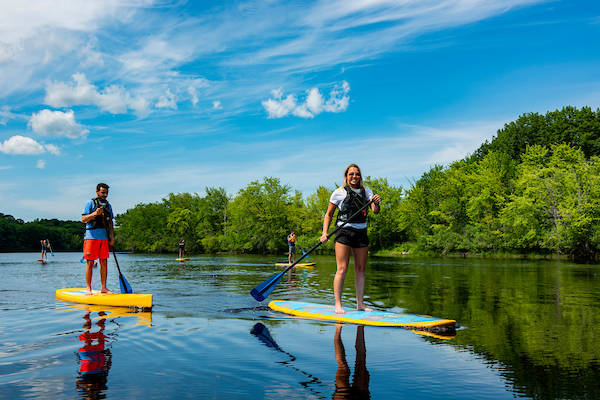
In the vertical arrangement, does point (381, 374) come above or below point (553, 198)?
below

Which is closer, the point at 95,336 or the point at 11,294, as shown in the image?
the point at 95,336

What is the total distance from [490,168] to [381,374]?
54.4m

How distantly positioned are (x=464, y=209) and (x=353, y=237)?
52.4 metres

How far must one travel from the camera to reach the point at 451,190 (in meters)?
56.1

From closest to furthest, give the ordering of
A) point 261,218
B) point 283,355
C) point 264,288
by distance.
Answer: point 283,355 < point 264,288 < point 261,218

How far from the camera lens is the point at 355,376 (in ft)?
12.8

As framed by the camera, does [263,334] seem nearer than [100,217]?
Yes

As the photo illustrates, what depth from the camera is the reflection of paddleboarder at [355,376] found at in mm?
3422

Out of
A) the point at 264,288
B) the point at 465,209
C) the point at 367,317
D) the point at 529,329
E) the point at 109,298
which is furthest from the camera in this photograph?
the point at 465,209

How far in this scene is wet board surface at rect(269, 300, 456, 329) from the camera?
6004 mm

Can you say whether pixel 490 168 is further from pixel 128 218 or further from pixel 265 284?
pixel 128 218

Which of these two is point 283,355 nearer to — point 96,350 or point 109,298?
point 96,350

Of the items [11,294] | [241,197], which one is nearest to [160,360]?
[11,294]

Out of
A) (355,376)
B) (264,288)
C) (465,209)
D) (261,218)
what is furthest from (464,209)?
(355,376)
